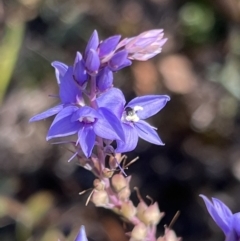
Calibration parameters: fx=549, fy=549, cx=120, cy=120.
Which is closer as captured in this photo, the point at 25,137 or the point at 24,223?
the point at 24,223

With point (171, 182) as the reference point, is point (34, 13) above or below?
above

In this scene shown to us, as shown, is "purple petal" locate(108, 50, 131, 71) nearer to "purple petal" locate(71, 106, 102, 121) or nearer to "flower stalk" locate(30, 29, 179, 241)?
"flower stalk" locate(30, 29, 179, 241)

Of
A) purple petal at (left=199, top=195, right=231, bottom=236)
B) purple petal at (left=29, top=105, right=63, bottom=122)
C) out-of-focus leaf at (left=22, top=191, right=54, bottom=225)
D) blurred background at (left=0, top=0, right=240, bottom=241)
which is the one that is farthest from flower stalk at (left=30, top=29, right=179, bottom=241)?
blurred background at (left=0, top=0, right=240, bottom=241)

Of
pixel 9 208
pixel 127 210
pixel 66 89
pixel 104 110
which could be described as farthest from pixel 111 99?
pixel 9 208

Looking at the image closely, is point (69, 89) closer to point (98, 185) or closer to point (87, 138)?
point (87, 138)

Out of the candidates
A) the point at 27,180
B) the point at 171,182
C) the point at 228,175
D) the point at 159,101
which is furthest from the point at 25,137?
the point at 159,101

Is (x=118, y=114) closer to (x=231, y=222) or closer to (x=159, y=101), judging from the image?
(x=159, y=101)
